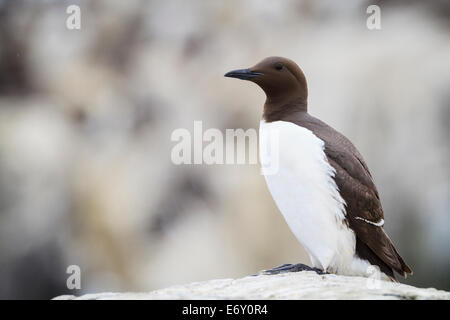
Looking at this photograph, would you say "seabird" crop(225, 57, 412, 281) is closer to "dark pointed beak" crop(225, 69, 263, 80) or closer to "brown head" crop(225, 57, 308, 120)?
"brown head" crop(225, 57, 308, 120)

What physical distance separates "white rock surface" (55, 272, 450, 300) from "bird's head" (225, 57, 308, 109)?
2.85ft

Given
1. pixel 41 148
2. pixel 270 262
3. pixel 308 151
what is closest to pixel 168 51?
pixel 41 148

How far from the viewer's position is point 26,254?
4625 mm

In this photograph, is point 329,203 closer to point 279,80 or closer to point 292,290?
point 292,290

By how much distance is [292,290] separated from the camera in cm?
256

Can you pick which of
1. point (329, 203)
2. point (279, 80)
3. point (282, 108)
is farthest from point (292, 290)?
point (279, 80)

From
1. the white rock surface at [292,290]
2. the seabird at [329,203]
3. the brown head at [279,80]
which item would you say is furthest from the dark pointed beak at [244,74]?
the white rock surface at [292,290]

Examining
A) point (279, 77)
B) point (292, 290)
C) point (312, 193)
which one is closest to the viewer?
point (292, 290)

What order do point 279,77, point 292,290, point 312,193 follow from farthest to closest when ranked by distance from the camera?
point 279,77 → point 312,193 → point 292,290

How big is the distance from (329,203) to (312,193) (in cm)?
9

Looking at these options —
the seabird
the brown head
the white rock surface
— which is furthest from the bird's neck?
the white rock surface

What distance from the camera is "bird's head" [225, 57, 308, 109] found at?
3.13 meters
